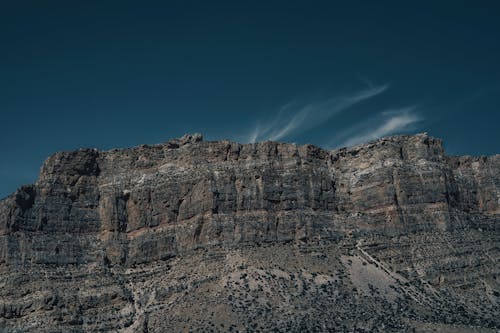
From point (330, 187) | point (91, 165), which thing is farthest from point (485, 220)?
point (91, 165)

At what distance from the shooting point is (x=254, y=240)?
111 m

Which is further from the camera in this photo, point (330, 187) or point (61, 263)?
point (330, 187)

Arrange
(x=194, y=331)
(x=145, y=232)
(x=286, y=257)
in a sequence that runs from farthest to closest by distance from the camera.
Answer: (x=145, y=232) < (x=286, y=257) < (x=194, y=331)

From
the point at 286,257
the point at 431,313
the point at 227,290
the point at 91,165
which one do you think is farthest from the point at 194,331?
the point at 91,165

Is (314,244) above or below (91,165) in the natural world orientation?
below

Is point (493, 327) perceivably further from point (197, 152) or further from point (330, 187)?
point (197, 152)

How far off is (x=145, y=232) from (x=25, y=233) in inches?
572

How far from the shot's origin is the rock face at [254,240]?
101750mm

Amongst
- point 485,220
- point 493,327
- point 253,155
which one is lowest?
point 493,327

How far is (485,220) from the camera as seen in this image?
4761 inches

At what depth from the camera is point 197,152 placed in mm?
118375

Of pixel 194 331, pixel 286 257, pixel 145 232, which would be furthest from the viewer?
pixel 145 232

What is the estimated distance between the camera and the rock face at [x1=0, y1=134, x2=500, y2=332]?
10175 centimetres

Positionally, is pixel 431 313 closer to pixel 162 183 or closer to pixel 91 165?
pixel 162 183
